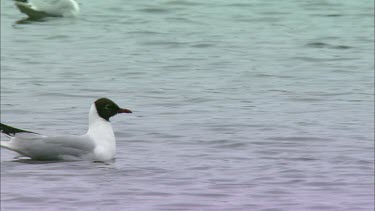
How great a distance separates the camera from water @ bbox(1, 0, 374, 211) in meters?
11.6

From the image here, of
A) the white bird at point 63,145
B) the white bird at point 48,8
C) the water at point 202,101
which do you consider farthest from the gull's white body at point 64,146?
the white bird at point 48,8

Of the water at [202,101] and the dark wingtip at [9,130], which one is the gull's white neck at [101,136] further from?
the dark wingtip at [9,130]

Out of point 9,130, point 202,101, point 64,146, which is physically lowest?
point 202,101

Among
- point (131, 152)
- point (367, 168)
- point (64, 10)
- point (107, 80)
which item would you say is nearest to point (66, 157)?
point (131, 152)

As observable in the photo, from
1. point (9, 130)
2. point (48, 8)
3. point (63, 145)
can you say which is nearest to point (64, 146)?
point (63, 145)

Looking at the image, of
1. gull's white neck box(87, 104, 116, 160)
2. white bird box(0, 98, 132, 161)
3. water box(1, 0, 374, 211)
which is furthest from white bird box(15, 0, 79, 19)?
white bird box(0, 98, 132, 161)

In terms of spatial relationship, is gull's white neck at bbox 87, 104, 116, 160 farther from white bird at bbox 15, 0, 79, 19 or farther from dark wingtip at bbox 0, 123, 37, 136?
white bird at bbox 15, 0, 79, 19

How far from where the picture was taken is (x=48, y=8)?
24.9 meters

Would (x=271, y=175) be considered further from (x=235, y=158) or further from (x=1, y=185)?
(x=1, y=185)

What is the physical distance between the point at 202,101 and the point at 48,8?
854 cm

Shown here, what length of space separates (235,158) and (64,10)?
11.9m

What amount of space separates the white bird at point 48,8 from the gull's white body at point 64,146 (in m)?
10.9

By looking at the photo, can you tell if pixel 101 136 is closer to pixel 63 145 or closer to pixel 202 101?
pixel 63 145

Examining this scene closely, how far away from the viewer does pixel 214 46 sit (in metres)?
21.8
